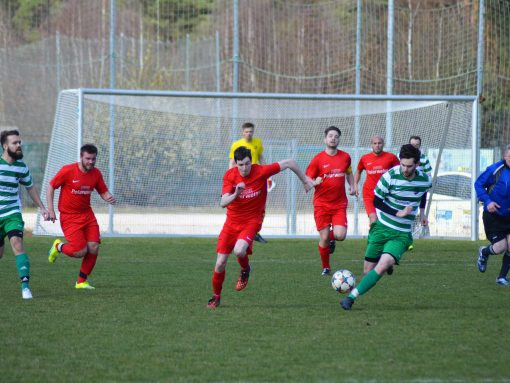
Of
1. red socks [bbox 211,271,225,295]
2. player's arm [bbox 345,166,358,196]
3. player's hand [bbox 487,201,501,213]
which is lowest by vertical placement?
red socks [bbox 211,271,225,295]

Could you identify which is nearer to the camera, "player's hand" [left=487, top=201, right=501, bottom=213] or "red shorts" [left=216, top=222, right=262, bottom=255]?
"red shorts" [left=216, top=222, right=262, bottom=255]

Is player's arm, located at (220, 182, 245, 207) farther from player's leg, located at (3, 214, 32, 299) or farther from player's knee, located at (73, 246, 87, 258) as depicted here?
player's knee, located at (73, 246, 87, 258)

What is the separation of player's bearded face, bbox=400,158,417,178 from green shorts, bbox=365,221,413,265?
1.92 ft

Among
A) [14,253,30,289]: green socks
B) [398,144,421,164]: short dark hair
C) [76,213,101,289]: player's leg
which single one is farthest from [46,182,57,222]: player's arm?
[398,144,421,164]: short dark hair

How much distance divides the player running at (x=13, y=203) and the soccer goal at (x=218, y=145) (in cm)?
896

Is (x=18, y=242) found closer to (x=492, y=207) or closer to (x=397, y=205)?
(x=397, y=205)

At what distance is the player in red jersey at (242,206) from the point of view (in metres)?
9.41

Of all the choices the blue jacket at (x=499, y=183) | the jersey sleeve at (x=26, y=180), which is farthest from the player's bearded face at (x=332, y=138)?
the jersey sleeve at (x=26, y=180)

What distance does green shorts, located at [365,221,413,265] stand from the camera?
9117 mm

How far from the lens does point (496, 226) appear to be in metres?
11.7

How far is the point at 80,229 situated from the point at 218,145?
29.7 ft

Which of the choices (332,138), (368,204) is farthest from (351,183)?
(368,204)

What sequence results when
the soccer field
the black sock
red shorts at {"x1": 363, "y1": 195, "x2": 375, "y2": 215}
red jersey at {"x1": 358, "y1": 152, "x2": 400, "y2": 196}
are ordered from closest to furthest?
1. the soccer field
2. the black sock
3. red shorts at {"x1": 363, "y1": 195, "x2": 375, "y2": 215}
4. red jersey at {"x1": 358, "y1": 152, "x2": 400, "y2": 196}

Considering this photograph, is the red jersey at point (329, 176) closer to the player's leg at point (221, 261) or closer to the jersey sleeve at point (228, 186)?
the player's leg at point (221, 261)
